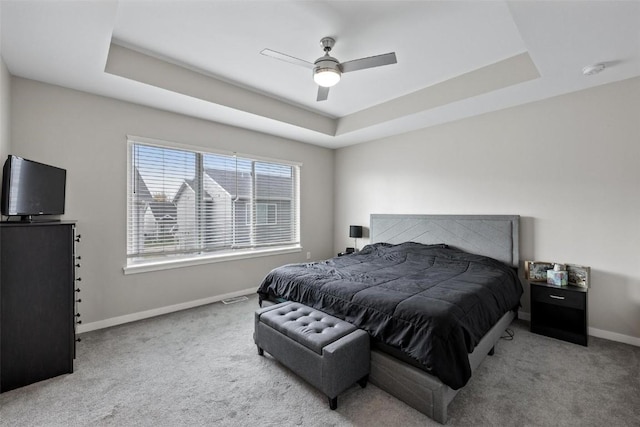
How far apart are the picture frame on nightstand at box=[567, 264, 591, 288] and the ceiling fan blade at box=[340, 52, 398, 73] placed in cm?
289

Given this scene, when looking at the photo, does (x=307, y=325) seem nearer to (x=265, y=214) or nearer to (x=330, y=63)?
(x=330, y=63)

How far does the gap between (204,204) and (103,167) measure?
124 centimetres

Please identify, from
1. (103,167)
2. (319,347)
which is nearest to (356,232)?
(319,347)

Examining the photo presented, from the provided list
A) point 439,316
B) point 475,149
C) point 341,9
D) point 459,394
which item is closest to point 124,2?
point 341,9

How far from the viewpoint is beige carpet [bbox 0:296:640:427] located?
1.84 meters

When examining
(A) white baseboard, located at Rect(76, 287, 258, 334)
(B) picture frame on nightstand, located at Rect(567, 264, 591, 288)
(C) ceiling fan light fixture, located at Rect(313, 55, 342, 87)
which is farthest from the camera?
(A) white baseboard, located at Rect(76, 287, 258, 334)

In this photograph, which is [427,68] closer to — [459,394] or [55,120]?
[459,394]

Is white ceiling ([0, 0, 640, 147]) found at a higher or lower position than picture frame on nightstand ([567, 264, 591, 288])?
higher

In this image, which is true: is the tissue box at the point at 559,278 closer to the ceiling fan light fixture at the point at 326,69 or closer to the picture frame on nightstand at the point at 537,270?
the picture frame on nightstand at the point at 537,270

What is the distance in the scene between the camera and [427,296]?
228 cm

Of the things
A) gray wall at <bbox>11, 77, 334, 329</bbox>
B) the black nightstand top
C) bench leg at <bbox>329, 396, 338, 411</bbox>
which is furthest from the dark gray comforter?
gray wall at <bbox>11, 77, 334, 329</bbox>

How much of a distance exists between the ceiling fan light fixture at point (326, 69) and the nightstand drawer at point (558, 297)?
3071mm

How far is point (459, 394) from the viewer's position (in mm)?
2066

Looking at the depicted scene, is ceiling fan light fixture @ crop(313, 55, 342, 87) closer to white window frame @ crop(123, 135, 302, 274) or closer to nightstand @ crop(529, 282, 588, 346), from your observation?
white window frame @ crop(123, 135, 302, 274)
